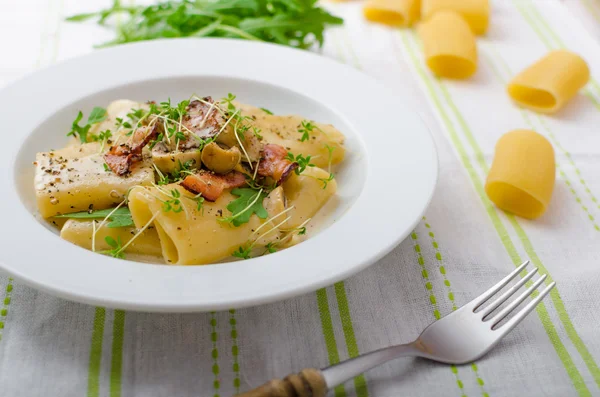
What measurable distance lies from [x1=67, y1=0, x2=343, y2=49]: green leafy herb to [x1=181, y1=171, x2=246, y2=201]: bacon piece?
1556 mm

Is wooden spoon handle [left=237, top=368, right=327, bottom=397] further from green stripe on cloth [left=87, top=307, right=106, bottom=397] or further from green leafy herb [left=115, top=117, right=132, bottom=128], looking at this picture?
green leafy herb [left=115, top=117, right=132, bottom=128]

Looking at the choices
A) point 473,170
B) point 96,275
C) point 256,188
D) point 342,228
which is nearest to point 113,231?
point 96,275

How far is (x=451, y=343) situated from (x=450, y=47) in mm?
2367

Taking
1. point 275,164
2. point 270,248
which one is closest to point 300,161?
point 275,164

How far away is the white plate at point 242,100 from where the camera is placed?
1943 millimetres

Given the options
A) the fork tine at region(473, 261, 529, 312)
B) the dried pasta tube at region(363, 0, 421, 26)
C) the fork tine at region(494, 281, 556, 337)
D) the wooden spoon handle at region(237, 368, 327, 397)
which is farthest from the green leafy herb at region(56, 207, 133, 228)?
the dried pasta tube at region(363, 0, 421, 26)

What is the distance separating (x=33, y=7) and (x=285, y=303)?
11.5ft

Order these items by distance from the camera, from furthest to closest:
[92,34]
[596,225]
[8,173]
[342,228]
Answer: [92,34]
[596,225]
[8,173]
[342,228]

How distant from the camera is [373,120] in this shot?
9.78 ft

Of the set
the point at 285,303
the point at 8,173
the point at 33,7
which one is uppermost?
the point at 8,173

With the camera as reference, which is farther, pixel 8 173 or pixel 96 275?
pixel 8 173

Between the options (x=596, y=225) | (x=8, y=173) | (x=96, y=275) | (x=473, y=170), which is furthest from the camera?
(x=473, y=170)

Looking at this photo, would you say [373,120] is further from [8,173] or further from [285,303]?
[8,173]

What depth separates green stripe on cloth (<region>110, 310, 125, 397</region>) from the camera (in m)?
2.00
